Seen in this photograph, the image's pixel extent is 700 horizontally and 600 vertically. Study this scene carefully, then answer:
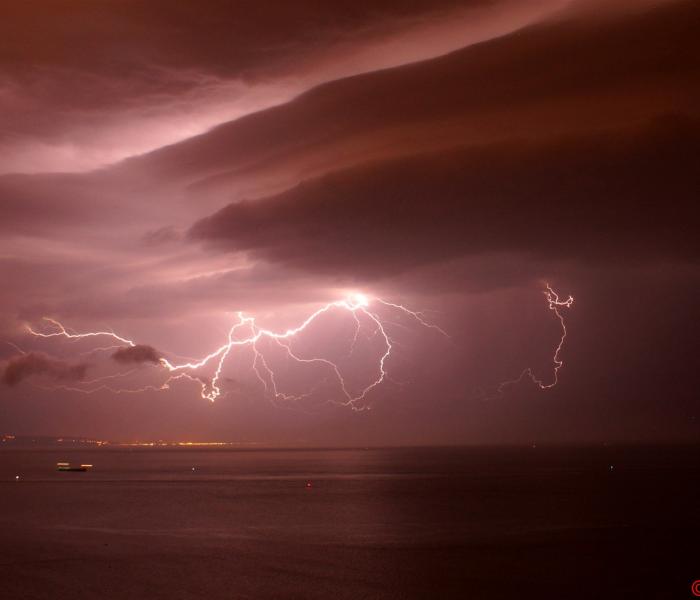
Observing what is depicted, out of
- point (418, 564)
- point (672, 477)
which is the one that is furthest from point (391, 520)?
point (672, 477)

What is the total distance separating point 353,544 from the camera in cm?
4819

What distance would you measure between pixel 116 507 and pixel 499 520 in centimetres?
3370

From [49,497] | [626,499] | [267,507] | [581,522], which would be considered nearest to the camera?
[581,522]

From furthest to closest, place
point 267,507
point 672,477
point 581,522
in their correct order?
1. point 672,477
2. point 267,507
3. point 581,522

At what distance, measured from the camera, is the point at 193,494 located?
8650cm

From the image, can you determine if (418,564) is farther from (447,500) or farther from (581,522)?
(447,500)

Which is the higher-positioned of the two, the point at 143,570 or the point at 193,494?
the point at 193,494

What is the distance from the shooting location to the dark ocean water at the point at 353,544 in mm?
35906

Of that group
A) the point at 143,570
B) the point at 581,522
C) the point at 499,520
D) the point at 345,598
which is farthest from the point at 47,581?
the point at 581,522

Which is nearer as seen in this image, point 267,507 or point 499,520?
point 499,520

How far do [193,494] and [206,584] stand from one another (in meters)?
51.6

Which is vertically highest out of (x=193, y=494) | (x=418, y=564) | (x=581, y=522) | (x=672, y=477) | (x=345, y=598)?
(x=672, y=477)

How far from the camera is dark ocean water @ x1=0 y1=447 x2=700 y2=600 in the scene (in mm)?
35906

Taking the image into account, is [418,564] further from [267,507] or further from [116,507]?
[116,507]
